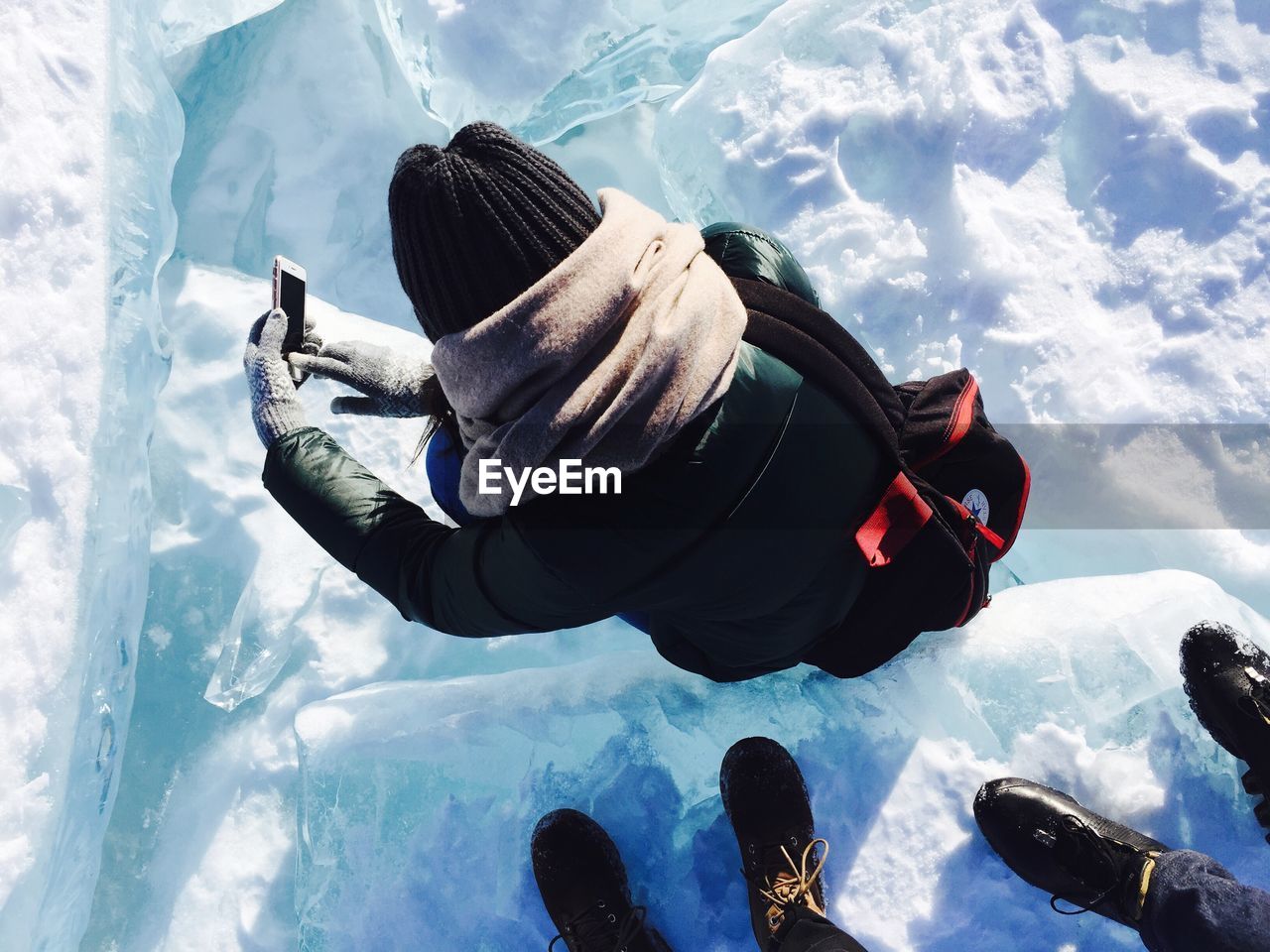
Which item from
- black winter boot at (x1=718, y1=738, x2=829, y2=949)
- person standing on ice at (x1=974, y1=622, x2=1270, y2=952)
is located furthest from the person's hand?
person standing on ice at (x1=974, y1=622, x2=1270, y2=952)

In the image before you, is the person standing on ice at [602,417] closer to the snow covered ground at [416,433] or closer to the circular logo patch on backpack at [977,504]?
the circular logo patch on backpack at [977,504]

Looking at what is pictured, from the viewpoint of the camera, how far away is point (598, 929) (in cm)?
159

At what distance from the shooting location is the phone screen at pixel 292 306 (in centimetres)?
139

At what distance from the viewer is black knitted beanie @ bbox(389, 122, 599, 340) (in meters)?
0.80

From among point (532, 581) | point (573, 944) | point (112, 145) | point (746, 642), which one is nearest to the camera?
point (532, 581)

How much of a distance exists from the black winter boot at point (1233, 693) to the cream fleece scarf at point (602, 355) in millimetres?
1409

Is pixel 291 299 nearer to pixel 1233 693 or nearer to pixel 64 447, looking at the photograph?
pixel 64 447

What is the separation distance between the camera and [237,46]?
8.12 ft

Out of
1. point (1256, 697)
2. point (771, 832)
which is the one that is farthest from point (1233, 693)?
point (771, 832)

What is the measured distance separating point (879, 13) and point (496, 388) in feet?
6.34

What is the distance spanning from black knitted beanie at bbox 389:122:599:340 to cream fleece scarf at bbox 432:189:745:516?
27 millimetres

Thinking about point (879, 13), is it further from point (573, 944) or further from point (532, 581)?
point (573, 944)

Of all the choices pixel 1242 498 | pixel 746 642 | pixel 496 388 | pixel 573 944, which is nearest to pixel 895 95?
pixel 1242 498

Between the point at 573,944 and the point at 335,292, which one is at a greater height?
the point at 335,292
